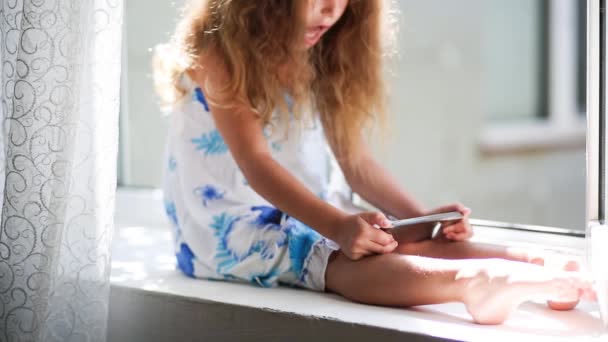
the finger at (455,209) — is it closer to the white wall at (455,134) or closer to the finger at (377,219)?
the finger at (377,219)

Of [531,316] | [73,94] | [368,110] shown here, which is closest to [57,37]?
[73,94]

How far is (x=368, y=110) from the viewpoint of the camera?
1.44 m

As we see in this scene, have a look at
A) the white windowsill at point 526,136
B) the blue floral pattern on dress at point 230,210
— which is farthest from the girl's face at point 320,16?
the white windowsill at point 526,136

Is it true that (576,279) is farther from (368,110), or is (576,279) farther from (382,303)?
(368,110)

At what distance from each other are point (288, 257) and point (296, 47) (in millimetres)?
323

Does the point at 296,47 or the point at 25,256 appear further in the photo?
the point at 296,47

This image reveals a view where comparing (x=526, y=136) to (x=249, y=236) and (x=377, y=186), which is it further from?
(x=249, y=236)

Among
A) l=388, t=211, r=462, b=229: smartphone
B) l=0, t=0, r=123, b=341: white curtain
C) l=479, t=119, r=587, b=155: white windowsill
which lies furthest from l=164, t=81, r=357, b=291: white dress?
l=479, t=119, r=587, b=155: white windowsill

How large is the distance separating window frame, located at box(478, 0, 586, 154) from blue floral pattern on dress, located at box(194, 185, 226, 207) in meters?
4.92

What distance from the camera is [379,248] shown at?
1.17 meters

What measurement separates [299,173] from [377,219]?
265mm

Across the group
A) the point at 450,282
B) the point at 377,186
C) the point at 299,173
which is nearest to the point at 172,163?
the point at 299,173

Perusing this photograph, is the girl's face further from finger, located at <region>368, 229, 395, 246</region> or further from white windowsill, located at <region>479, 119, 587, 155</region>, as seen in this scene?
white windowsill, located at <region>479, 119, 587, 155</region>

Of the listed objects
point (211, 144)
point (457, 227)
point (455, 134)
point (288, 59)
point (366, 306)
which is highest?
point (455, 134)
